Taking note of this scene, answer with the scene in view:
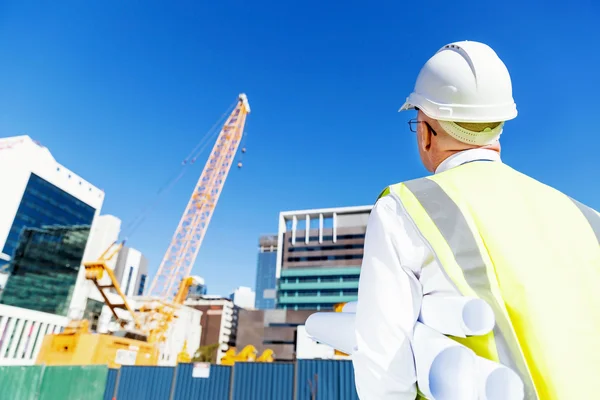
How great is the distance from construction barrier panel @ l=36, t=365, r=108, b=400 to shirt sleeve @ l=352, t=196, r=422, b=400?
21293mm

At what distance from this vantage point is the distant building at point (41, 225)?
54062 mm

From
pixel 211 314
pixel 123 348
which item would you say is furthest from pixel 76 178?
pixel 211 314

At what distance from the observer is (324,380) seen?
1566cm

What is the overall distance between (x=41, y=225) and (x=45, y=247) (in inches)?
144

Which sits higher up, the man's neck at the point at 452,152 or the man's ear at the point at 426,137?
the man's ear at the point at 426,137

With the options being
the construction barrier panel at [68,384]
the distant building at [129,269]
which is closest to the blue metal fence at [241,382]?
the construction barrier panel at [68,384]

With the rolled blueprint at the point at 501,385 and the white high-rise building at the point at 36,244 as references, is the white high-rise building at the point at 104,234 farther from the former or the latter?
the rolled blueprint at the point at 501,385

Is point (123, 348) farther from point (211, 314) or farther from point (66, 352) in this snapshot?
point (211, 314)

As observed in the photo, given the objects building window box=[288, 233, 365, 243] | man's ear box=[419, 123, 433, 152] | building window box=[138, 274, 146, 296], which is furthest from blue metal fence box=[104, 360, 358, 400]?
building window box=[138, 274, 146, 296]

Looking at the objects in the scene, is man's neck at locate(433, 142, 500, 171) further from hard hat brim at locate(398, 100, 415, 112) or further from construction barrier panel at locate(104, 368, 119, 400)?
construction barrier panel at locate(104, 368, 119, 400)

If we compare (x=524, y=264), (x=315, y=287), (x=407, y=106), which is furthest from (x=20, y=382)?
(x=315, y=287)

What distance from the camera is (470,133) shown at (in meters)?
1.12

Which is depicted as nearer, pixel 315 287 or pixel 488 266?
pixel 488 266

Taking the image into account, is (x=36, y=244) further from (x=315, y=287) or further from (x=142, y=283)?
(x=142, y=283)
